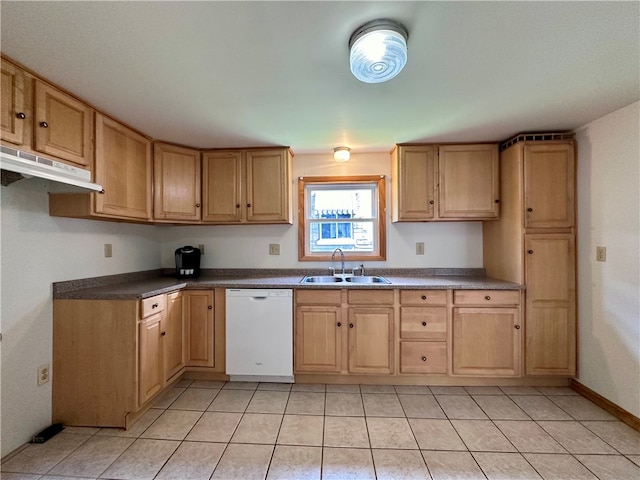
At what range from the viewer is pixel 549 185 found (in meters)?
2.38

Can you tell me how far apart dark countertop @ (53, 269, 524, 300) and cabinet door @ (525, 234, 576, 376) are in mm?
208

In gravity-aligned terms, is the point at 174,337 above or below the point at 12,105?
below

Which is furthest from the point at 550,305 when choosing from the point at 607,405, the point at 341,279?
the point at 341,279

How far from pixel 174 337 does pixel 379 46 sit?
2.55 m

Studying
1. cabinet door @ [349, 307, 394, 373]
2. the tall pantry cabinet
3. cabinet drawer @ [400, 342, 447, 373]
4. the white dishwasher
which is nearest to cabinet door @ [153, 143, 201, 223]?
the white dishwasher

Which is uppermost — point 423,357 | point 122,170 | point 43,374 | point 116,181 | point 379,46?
point 379,46

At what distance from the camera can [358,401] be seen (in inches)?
88.4

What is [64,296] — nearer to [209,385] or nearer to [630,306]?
[209,385]

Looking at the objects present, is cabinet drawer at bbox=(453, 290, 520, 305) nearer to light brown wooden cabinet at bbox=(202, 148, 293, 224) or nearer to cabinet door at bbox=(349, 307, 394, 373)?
cabinet door at bbox=(349, 307, 394, 373)

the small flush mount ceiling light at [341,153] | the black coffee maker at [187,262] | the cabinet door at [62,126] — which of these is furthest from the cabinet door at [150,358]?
the small flush mount ceiling light at [341,153]

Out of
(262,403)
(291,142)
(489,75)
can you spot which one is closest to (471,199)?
(489,75)

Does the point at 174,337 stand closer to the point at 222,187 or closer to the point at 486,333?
the point at 222,187

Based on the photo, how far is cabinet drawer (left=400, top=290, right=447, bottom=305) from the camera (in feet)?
8.02

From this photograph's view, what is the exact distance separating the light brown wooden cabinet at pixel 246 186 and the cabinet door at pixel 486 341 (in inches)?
75.0
